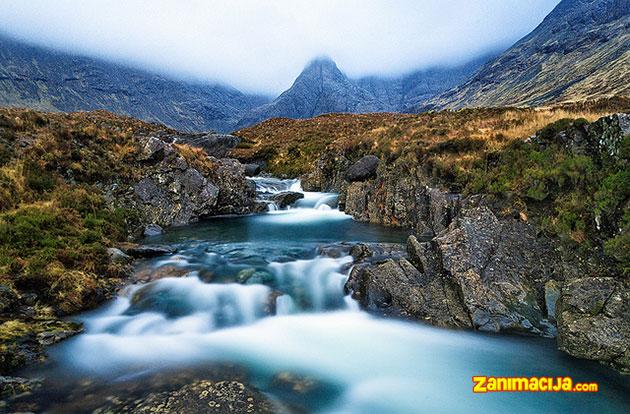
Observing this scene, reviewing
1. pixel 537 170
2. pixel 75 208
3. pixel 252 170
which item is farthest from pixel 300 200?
pixel 537 170

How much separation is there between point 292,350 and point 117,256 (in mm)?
7221

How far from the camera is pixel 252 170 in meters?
39.2

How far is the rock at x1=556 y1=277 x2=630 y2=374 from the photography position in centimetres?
702

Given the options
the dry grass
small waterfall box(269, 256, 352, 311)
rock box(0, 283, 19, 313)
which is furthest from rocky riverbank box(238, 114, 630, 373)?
rock box(0, 283, 19, 313)

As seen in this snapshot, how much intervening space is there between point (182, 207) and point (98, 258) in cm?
912

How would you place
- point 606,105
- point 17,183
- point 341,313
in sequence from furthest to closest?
1. point 606,105
2. point 17,183
3. point 341,313

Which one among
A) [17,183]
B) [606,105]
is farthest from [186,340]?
[606,105]

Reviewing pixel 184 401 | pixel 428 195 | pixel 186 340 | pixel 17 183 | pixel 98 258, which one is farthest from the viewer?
pixel 428 195

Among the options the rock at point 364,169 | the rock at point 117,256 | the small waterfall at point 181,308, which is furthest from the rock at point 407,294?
the rock at point 364,169

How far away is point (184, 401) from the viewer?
588 cm

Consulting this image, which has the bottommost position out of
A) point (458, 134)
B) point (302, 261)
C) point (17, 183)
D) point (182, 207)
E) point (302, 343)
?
point (302, 343)

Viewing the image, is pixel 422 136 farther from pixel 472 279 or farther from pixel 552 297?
pixel 552 297

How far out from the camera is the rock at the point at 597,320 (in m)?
7.02

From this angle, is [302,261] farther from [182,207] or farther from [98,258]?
[182,207]
